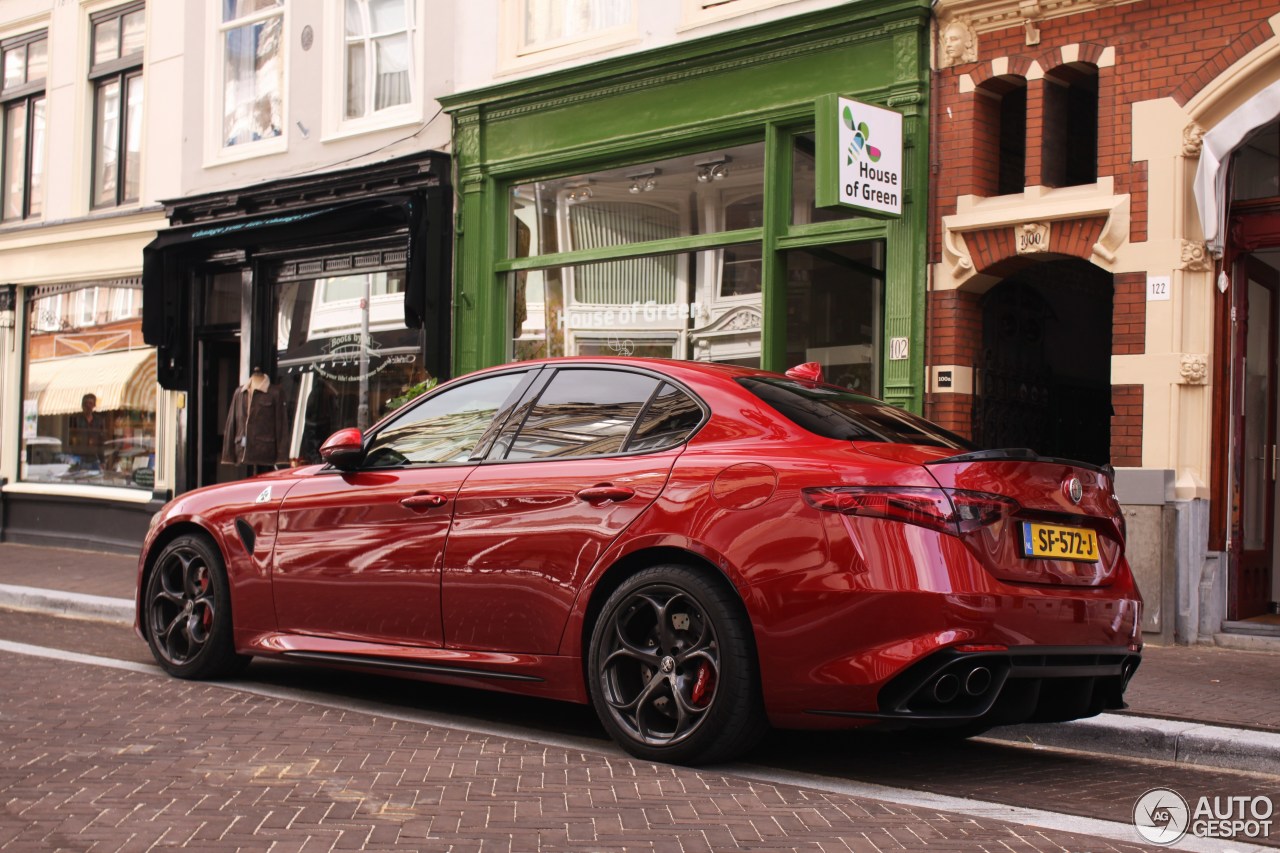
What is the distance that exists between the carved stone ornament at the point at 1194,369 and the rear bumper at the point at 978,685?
4821 mm

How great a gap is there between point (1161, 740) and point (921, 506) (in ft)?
6.45

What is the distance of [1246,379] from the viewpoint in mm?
9906

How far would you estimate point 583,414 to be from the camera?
5.99 meters

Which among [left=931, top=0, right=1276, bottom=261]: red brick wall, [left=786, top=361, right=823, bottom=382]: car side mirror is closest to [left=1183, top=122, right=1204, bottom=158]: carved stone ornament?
[left=931, top=0, right=1276, bottom=261]: red brick wall

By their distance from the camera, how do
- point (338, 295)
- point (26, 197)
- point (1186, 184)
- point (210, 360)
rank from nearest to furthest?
point (1186, 184)
point (338, 295)
point (210, 360)
point (26, 197)

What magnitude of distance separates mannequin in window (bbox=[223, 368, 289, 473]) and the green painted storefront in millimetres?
2740

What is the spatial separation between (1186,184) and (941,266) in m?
1.83

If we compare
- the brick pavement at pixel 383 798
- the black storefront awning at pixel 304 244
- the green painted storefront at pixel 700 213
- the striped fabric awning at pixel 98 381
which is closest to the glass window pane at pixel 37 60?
the striped fabric awning at pixel 98 381

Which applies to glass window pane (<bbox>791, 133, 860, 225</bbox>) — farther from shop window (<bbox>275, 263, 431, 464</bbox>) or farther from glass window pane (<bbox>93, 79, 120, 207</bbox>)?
glass window pane (<bbox>93, 79, 120, 207</bbox>)

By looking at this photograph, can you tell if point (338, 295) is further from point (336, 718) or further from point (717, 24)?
point (336, 718)

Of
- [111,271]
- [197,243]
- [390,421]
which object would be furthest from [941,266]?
[111,271]

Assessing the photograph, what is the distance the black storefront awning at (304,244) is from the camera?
14.3 meters

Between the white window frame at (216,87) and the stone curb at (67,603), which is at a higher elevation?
the white window frame at (216,87)

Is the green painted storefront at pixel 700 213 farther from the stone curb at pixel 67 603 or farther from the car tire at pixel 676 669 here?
the car tire at pixel 676 669
